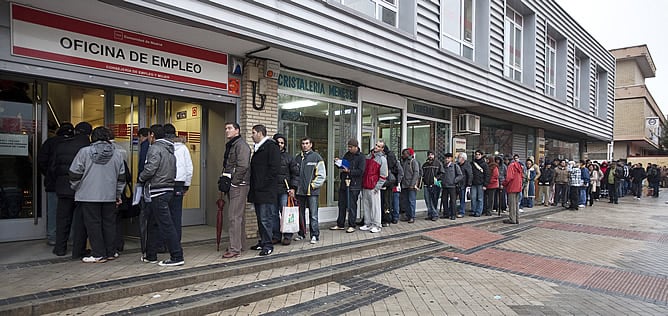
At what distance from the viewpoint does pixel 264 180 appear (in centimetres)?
594

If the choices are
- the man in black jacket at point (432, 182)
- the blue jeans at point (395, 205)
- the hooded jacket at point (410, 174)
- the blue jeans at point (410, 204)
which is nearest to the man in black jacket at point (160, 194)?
the blue jeans at point (395, 205)

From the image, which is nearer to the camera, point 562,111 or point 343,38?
point 343,38

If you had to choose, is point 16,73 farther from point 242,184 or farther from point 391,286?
point 391,286

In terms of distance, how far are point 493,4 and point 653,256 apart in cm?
788

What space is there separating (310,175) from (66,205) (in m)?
3.66

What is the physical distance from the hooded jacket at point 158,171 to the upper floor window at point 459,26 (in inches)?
298

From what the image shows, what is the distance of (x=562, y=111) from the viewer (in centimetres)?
1636


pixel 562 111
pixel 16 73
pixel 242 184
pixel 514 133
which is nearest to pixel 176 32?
pixel 16 73

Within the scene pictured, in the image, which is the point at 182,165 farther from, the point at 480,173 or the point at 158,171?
the point at 480,173

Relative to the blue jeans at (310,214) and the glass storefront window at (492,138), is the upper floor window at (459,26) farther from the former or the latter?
the blue jeans at (310,214)

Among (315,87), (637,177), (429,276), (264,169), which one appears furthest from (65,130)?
(637,177)

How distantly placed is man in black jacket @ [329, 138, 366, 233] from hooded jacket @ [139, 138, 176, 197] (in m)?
3.62

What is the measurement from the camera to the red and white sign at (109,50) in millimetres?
4902

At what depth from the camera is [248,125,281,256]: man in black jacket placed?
5934 mm
